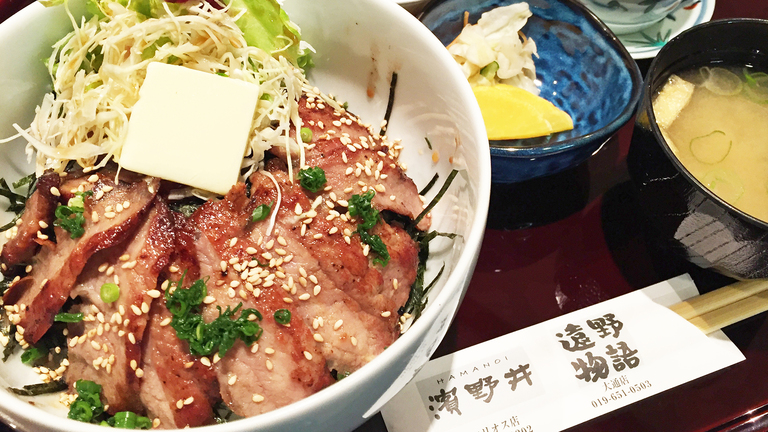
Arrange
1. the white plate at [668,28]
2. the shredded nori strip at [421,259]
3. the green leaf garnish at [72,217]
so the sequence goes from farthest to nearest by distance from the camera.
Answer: the white plate at [668,28], the shredded nori strip at [421,259], the green leaf garnish at [72,217]

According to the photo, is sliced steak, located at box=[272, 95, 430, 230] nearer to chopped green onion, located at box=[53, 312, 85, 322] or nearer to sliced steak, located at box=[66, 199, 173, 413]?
sliced steak, located at box=[66, 199, 173, 413]

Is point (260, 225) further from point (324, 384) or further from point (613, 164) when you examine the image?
point (613, 164)

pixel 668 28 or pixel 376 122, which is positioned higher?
pixel 376 122

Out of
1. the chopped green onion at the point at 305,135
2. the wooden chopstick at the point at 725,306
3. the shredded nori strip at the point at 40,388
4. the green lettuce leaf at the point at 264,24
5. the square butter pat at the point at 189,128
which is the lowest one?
the wooden chopstick at the point at 725,306

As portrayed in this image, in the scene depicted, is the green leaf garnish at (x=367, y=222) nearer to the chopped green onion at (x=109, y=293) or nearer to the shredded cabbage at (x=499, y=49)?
the chopped green onion at (x=109, y=293)

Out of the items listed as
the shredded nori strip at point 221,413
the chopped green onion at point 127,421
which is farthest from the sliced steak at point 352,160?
the chopped green onion at point 127,421

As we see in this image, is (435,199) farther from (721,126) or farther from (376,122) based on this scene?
(721,126)

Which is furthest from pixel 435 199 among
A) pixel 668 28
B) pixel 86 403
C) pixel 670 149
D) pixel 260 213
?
pixel 668 28
